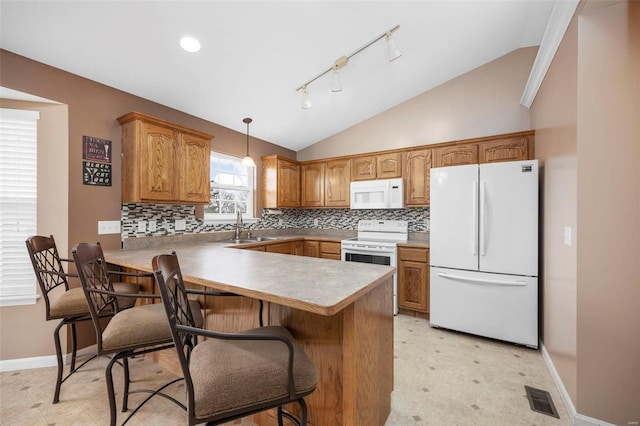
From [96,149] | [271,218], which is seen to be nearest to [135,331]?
[96,149]

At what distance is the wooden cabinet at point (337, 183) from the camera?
4.21 meters

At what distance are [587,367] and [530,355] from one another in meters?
0.96

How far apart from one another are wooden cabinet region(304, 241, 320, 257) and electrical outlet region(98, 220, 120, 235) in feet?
8.09

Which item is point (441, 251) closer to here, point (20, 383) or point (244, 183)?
point (244, 183)

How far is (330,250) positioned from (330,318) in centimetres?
279

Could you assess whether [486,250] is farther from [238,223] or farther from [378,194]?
[238,223]

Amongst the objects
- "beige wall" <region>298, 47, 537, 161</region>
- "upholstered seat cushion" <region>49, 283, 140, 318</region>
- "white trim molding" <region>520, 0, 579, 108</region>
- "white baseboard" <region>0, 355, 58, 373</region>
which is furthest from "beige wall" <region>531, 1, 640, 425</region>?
"white baseboard" <region>0, 355, 58, 373</region>

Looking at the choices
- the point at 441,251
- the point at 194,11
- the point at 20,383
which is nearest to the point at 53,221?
the point at 20,383

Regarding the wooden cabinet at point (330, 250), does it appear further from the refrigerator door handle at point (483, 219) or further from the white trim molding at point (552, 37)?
Answer: the white trim molding at point (552, 37)

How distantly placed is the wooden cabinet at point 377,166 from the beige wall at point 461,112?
350mm

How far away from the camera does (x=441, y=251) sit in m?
2.96

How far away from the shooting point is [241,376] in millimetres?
926

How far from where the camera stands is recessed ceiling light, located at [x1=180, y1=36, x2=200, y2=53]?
2221 millimetres

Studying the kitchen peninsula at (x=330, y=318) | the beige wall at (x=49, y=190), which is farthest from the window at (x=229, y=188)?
the kitchen peninsula at (x=330, y=318)
